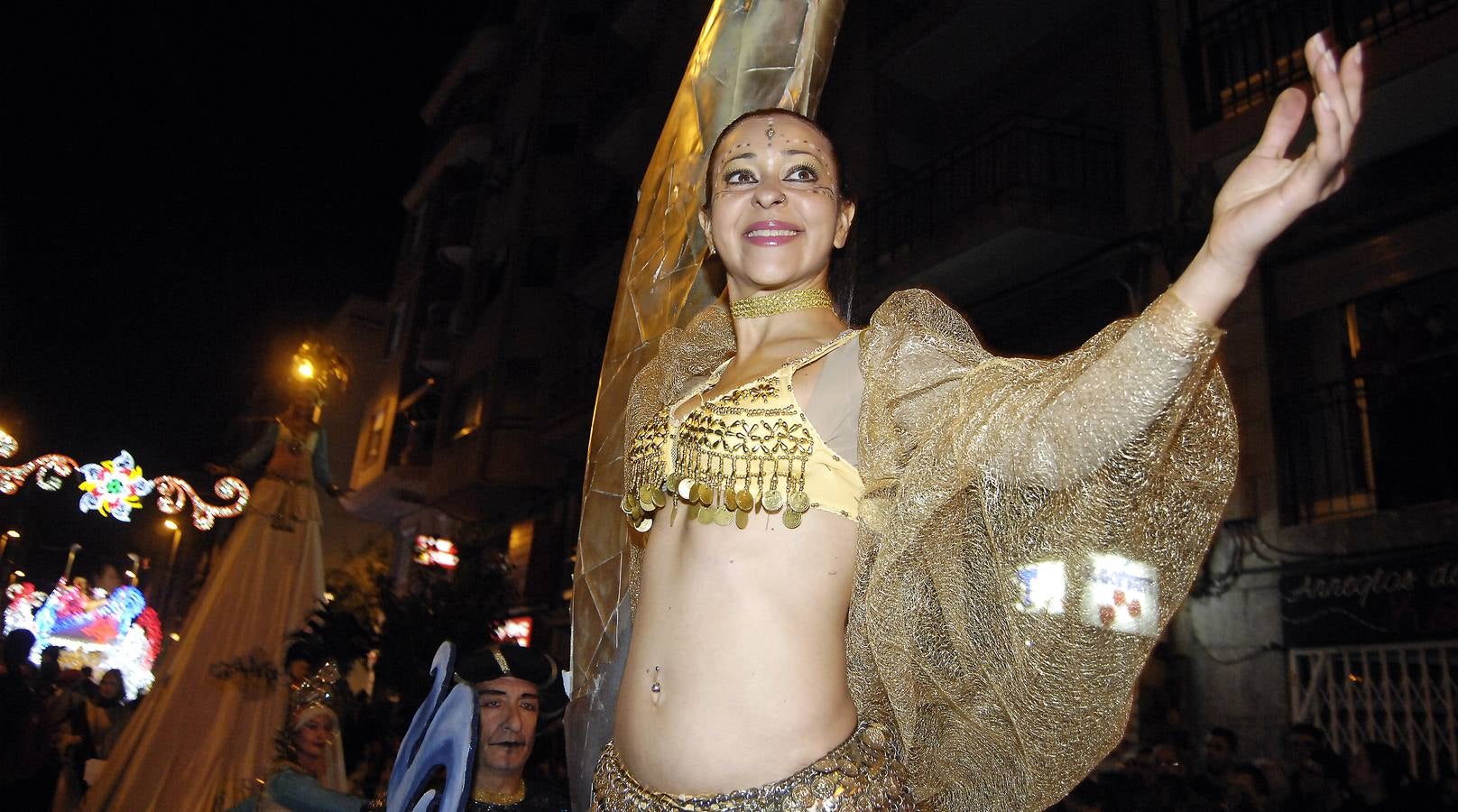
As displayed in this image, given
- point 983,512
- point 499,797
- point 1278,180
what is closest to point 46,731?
point 499,797

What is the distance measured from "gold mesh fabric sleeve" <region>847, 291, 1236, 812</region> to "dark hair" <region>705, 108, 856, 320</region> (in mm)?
532

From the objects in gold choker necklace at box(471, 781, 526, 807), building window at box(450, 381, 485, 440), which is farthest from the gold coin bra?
building window at box(450, 381, 485, 440)

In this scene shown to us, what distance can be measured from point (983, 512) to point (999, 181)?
10146 millimetres

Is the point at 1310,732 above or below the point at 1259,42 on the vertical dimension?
below

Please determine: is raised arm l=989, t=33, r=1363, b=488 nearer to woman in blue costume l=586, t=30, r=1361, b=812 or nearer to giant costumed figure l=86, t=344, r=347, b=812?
woman in blue costume l=586, t=30, r=1361, b=812

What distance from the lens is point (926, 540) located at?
1880 millimetres

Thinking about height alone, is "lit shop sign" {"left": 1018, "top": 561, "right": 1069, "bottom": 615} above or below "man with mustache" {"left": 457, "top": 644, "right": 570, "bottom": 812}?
above

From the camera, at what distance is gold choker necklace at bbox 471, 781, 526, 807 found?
4.16 meters

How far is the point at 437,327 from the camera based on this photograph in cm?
2680

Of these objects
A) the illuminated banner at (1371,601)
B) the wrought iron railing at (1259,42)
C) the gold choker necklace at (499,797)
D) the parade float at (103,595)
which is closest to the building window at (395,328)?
the parade float at (103,595)

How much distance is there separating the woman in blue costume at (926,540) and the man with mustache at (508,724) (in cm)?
234

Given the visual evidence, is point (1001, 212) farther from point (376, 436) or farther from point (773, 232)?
point (376, 436)

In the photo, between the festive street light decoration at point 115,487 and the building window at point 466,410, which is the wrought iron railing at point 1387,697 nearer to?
the festive street light decoration at point 115,487

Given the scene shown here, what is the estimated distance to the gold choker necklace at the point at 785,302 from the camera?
2.33 m
